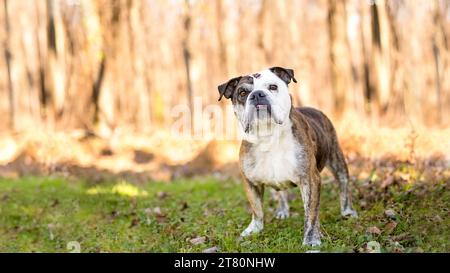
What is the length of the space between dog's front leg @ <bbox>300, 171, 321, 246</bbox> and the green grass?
15 cm

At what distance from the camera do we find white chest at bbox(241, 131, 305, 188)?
237 inches

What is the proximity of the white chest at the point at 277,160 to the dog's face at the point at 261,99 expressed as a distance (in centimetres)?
19

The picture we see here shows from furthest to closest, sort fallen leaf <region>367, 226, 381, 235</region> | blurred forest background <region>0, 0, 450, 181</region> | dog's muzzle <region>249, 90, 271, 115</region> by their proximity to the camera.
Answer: blurred forest background <region>0, 0, 450, 181</region>
fallen leaf <region>367, 226, 381, 235</region>
dog's muzzle <region>249, 90, 271, 115</region>

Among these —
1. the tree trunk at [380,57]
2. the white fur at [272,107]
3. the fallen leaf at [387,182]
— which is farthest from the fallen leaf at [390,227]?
the tree trunk at [380,57]

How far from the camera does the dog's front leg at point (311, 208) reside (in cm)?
593

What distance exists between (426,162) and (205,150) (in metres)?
6.78

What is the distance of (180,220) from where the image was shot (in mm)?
7953

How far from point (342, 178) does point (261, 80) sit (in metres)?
2.16

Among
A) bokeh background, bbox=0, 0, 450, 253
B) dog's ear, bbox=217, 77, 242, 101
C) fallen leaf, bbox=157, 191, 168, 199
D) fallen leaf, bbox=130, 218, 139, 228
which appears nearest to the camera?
dog's ear, bbox=217, 77, 242, 101

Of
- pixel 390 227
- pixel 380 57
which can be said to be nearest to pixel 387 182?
pixel 390 227

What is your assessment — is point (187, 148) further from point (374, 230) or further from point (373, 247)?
point (373, 247)

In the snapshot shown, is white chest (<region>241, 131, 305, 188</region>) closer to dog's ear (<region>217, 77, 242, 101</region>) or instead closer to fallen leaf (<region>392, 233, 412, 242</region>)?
dog's ear (<region>217, 77, 242, 101</region>)

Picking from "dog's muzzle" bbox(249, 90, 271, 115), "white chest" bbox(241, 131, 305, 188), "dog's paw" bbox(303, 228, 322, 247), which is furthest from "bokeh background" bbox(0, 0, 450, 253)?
"dog's muzzle" bbox(249, 90, 271, 115)

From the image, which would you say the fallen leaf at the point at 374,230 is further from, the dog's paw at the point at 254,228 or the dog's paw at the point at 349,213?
the dog's paw at the point at 254,228
